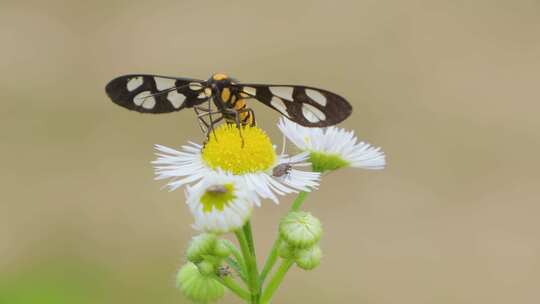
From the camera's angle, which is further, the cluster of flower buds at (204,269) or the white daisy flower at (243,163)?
the white daisy flower at (243,163)

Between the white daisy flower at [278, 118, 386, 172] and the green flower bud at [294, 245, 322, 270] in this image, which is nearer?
A: the green flower bud at [294, 245, 322, 270]

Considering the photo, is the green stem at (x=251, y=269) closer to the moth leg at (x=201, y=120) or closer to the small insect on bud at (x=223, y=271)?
the small insect on bud at (x=223, y=271)

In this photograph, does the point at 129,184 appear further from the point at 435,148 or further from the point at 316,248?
the point at 316,248

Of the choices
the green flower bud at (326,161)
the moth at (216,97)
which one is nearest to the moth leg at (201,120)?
the moth at (216,97)

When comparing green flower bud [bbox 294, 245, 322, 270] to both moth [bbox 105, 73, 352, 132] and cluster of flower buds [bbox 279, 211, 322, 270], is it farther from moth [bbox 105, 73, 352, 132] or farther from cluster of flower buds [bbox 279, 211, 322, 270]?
moth [bbox 105, 73, 352, 132]

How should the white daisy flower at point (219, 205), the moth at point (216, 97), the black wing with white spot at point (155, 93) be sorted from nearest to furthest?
1. the white daisy flower at point (219, 205)
2. the moth at point (216, 97)
3. the black wing with white spot at point (155, 93)

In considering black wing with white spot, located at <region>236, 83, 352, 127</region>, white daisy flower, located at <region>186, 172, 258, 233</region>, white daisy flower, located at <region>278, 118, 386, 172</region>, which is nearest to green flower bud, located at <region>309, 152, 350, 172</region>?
white daisy flower, located at <region>278, 118, 386, 172</region>
